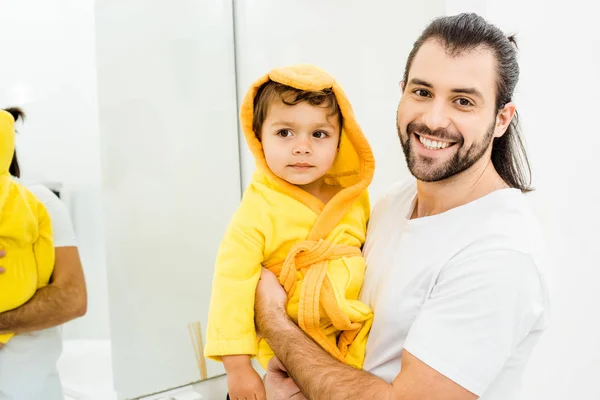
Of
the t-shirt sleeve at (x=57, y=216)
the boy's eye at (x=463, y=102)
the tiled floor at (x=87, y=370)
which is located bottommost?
the tiled floor at (x=87, y=370)

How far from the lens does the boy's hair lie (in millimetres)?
1209

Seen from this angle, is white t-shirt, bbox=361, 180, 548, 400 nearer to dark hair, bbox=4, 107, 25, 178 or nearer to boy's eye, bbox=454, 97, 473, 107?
boy's eye, bbox=454, 97, 473, 107

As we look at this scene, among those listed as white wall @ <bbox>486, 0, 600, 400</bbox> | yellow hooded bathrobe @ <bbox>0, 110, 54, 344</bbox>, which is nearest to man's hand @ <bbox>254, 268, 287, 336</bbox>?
yellow hooded bathrobe @ <bbox>0, 110, 54, 344</bbox>

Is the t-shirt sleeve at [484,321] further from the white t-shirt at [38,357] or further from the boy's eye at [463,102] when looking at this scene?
the white t-shirt at [38,357]

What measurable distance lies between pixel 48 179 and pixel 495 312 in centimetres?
141

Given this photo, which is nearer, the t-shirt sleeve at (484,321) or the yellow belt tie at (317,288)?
the t-shirt sleeve at (484,321)

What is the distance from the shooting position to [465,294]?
0.94 m

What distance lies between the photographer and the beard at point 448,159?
110cm

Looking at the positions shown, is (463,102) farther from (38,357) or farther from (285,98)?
(38,357)

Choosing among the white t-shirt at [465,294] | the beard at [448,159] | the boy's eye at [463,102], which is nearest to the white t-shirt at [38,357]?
the white t-shirt at [465,294]

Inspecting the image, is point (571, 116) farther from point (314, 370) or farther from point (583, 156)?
point (314, 370)

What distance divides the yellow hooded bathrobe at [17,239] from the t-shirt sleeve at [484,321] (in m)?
1.17

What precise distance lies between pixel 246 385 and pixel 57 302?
32.4 inches

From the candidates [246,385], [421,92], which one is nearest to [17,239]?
[246,385]
